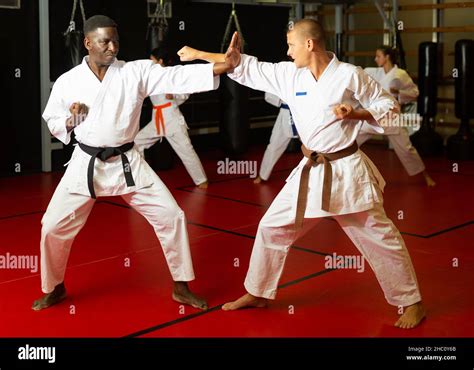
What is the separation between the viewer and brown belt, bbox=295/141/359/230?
9.91 ft

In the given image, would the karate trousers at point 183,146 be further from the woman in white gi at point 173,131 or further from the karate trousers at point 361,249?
the karate trousers at point 361,249

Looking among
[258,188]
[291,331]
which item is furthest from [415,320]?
[258,188]

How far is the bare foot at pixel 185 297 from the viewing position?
3353mm

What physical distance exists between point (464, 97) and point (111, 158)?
18.3 ft

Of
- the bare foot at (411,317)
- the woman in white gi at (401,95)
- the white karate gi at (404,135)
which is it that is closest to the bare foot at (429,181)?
the woman in white gi at (401,95)

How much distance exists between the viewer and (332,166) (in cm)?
305

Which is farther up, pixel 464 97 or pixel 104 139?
pixel 464 97

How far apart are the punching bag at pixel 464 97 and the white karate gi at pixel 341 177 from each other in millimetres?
5132

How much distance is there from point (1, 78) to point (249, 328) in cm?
463

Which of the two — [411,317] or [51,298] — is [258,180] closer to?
[51,298]

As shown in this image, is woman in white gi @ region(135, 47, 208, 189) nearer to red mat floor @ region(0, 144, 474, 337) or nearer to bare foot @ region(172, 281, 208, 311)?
red mat floor @ region(0, 144, 474, 337)

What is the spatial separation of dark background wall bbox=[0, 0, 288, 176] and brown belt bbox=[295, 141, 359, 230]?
4417 mm

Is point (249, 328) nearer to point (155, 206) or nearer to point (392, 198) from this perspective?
point (155, 206)

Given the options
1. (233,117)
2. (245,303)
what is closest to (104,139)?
(245,303)
